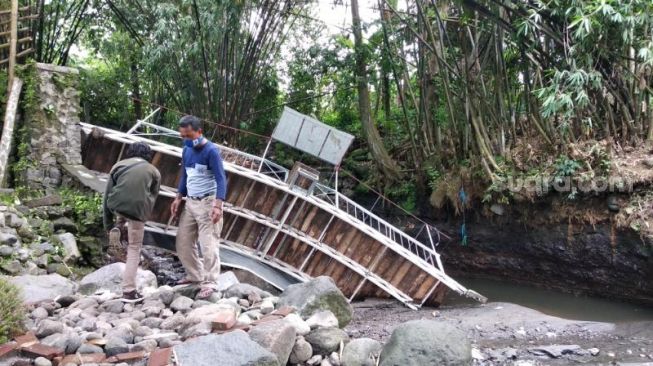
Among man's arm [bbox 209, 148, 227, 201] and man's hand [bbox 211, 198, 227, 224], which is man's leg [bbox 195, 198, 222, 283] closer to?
man's hand [bbox 211, 198, 227, 224]

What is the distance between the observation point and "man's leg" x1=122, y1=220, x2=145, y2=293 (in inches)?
198

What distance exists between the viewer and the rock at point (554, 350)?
6.41 meters

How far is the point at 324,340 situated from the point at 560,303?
7.50 meters

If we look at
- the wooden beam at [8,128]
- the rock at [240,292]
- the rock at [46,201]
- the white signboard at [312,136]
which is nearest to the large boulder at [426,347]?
the rock at [240,292]

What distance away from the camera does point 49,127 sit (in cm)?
848

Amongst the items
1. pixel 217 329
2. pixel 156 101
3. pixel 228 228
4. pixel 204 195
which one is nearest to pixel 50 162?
pixel 228 228

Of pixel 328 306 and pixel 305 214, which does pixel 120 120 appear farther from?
pixel 328 306

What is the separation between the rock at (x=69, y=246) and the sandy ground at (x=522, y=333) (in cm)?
415

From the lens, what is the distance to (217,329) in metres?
4.12

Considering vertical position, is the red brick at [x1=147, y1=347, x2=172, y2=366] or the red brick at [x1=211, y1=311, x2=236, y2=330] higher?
the red brick at [x1=211, y1=311, x2=236, y2=330]

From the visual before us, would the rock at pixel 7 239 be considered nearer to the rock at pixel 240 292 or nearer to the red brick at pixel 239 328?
the rock at pixel 240 292

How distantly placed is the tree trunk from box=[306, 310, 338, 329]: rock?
373 inches

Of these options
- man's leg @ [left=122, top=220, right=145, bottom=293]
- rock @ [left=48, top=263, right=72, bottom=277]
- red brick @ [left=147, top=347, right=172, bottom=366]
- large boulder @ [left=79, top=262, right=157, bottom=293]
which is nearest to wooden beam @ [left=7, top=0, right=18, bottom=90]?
rock @ [left=48, top=263, right=72, bottom=277]

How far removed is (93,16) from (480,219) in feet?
39.8
